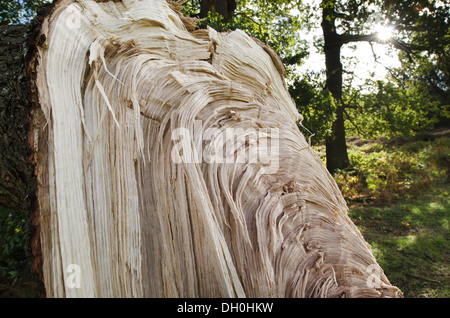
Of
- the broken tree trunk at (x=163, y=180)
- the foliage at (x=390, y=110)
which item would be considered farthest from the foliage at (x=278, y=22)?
the broken tree trunk at (x=163, y=180)

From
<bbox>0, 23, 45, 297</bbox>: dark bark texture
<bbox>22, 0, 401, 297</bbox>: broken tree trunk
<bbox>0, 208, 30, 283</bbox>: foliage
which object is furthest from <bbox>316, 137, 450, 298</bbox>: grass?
<bbox>0, 208, 30, 283</bbox>: foliage

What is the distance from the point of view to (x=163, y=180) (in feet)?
4.67

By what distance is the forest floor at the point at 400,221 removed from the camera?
284cm

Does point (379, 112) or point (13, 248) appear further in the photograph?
point (379, 112)

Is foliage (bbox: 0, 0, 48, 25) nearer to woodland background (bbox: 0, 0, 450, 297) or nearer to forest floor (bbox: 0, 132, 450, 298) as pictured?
woodland background (bbox: 0, 0, 450, 297)

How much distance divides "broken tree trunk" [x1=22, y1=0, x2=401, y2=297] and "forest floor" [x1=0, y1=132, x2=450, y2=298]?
93 centimetres

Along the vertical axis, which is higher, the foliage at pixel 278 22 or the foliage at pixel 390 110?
the foliage at pixel 278 22

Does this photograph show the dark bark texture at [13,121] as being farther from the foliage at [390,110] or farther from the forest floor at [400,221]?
the foliage at [390,110]

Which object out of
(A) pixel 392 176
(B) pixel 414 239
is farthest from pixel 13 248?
(A) pixel 392 176

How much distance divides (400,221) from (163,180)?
16.1ft

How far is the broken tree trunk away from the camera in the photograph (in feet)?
4.03

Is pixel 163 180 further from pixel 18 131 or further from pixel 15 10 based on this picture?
pixel 15 10

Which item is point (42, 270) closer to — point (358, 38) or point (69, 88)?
point (69, 88)

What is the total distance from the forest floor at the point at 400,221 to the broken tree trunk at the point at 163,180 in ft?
3.06
